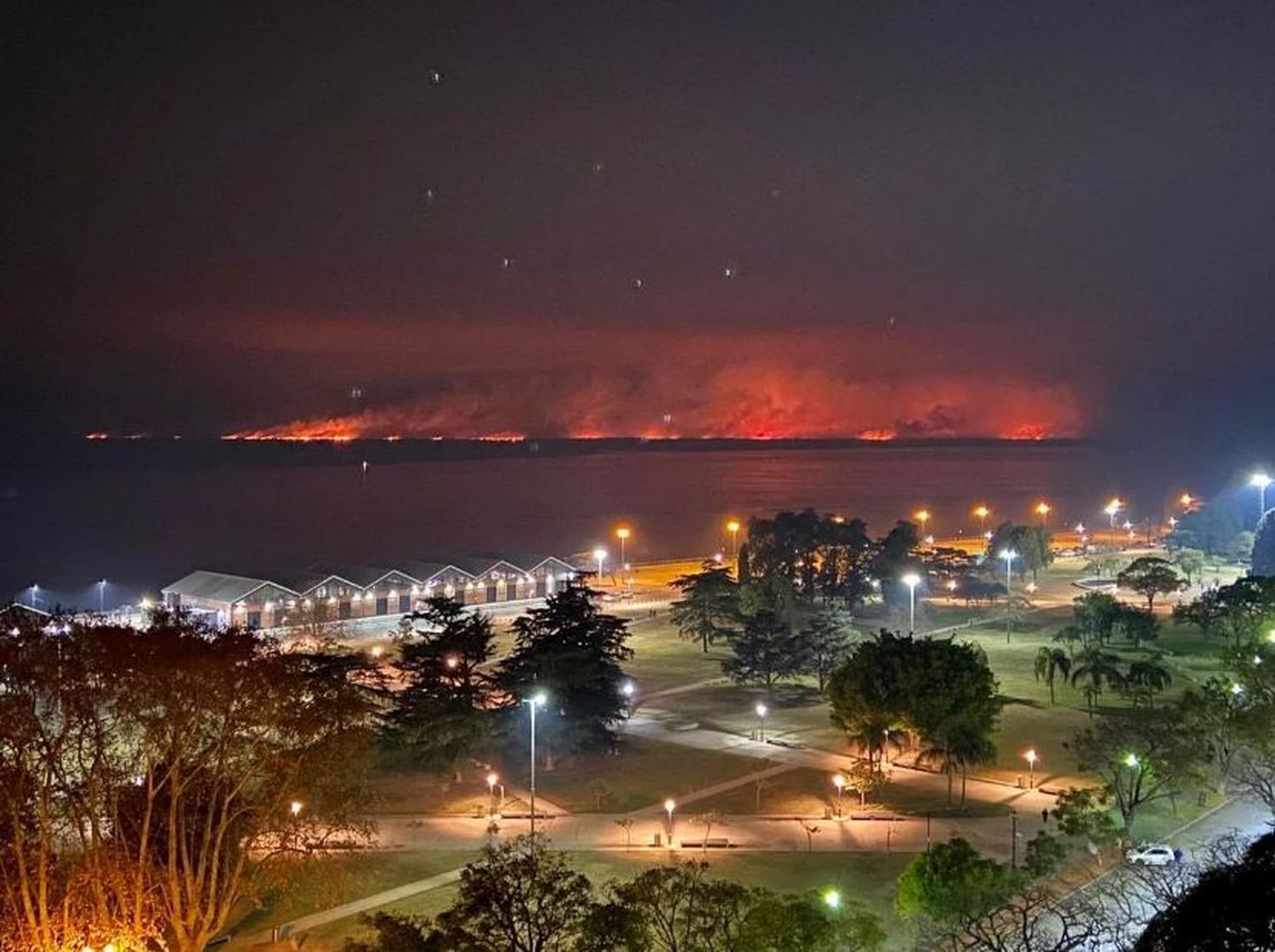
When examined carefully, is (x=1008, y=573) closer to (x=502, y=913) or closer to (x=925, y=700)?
(x=925, y=700)

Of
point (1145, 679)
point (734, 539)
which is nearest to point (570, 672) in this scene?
point (1145, 679)

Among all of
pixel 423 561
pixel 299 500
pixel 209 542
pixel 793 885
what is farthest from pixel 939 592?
pixel 299 500

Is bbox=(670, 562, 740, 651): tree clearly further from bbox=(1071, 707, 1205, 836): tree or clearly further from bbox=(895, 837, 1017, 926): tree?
bbox=(895, 837, 1017, 926): tree

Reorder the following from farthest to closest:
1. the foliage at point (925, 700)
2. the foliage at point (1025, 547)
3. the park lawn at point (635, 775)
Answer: the foliage at point (1025, 547) < the foliage at point (925, 700) < the park lawn at point (635, 775)

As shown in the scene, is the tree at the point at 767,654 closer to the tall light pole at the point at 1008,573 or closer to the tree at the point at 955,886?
the tall light pole at the point at 1008,573

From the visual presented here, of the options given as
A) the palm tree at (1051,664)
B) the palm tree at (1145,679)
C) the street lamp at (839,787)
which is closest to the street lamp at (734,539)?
the palm tree at (1051,664)
